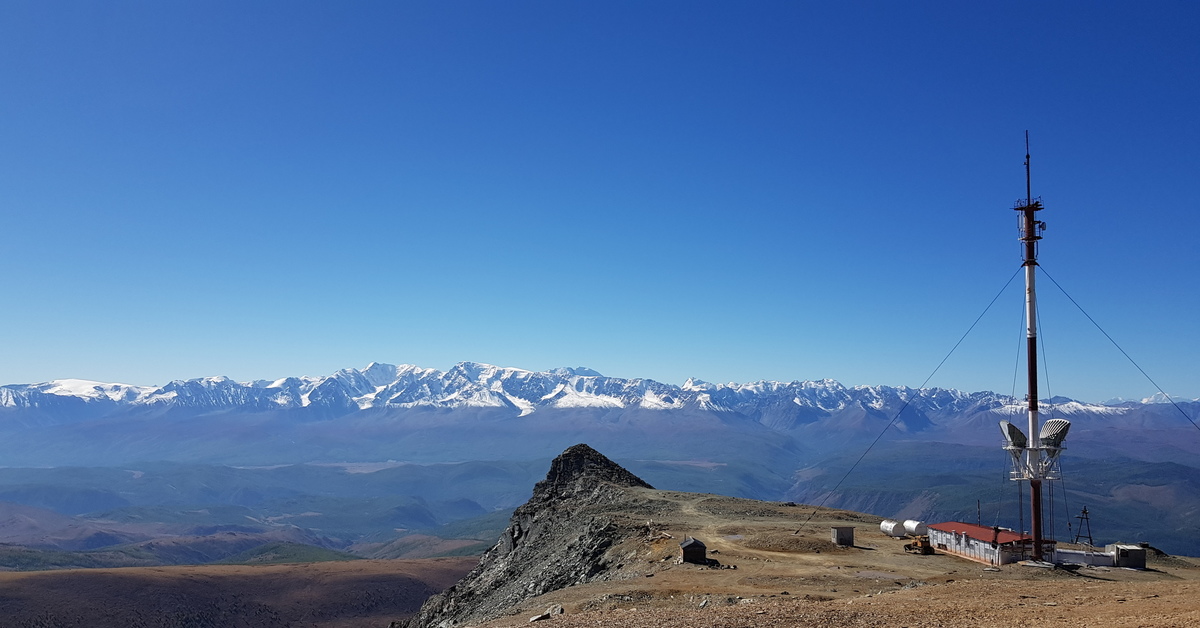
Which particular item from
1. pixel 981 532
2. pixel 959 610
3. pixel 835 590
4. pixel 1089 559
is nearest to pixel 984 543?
pixel 981 532

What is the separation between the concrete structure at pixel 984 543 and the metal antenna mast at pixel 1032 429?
91cm

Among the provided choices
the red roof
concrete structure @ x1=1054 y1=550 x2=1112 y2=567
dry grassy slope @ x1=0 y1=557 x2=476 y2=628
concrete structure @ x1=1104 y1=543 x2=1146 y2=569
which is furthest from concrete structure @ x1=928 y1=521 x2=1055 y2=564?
dry grassy slope @ x1=0 y1=557 x2=476 y2=628

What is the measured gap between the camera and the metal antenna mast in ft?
140

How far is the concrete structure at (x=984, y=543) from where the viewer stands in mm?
42247

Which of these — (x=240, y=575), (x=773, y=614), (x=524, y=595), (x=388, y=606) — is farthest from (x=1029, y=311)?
(x=240, y=575)

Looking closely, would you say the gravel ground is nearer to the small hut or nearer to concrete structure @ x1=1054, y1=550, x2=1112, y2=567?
concrete structure @ x1=1054, y1=550, x2=1112, y2=567

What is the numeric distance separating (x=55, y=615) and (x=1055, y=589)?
134m

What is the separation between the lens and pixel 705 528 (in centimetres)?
5834

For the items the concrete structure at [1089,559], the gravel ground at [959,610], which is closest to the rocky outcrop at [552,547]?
the gravel ground at [959,610]

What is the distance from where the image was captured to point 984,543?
4362 cm

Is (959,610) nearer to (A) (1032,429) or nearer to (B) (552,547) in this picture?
(A) (1032,429)

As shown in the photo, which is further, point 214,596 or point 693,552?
point 214,596

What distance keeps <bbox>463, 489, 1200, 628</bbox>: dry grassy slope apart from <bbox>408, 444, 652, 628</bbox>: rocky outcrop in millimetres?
2840

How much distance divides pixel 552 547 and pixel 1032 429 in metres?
36.7
